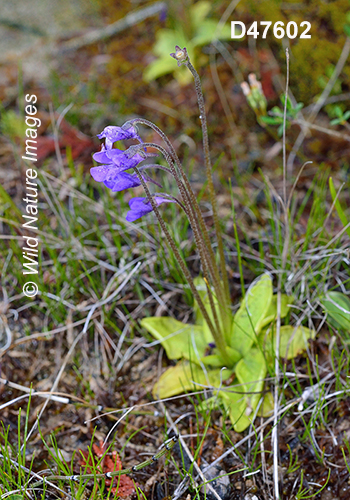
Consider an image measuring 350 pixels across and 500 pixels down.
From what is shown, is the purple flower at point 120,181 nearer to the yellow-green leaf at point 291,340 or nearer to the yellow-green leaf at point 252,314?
the yellow-green leaf at point 252,314

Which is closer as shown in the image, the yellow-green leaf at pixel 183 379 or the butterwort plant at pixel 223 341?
the butterwort plant at pixel 223 341

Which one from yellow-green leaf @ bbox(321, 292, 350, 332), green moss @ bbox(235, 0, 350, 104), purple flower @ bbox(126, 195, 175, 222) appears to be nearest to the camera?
purple flower @ bbox(126, 195, 175, 222)

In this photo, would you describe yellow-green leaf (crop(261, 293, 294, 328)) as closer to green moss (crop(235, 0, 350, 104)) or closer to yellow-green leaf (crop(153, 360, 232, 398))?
yellow-green leaf (crop(153, 360, 232, 398))

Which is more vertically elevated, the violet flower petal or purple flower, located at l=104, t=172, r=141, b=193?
the violet flower petal

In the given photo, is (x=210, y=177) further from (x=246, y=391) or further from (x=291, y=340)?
(x=246, y=391)

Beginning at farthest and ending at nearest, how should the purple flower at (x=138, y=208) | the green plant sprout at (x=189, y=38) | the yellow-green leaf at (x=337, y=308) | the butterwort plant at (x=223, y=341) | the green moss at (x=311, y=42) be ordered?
1. the green plant sprout at (x=189, y=38)
2. the green moss at (x=311, y=42)
3. the yellow-green leaf at (x=337, y=308)
4. the butterwort plant at (x=223, y=341)
5. the purple flower at (x=138, y=208)

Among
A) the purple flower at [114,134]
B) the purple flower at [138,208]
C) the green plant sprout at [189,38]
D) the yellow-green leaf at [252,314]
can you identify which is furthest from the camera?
the green plant sprout at [189,38]

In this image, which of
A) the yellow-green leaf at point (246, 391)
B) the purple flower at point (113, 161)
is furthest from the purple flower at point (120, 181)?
the yellow-green leaf at point (246, 391)

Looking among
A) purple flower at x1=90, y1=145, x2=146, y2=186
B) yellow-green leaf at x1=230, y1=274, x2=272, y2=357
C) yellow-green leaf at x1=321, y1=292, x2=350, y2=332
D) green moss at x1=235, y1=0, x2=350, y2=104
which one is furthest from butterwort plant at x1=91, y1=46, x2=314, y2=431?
green moss at x1=235, y1=0, x2=350, y2=104

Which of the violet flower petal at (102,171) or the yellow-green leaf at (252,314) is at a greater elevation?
the violet flower petal at (102,171)

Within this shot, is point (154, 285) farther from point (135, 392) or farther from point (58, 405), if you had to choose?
point (58, 405)
